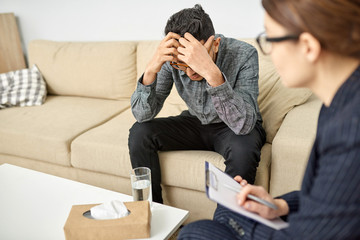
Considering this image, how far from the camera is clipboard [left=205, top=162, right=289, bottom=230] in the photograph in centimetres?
80

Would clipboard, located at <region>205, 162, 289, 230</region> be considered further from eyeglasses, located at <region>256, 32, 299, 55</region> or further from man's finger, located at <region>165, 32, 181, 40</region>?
man's finger, located at <region>165, 32, 181, 40</region>

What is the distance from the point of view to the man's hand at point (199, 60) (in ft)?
4.17

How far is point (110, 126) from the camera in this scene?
6.20 ft

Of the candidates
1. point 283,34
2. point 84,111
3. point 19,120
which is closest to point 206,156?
point 283,34

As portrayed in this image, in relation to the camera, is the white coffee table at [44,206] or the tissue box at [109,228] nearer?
the tissue box at [109,228]

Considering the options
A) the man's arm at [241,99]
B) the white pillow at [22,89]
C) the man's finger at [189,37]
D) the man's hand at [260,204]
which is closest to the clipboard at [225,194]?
the man's hand at [260,204]

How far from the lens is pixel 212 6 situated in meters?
2.16

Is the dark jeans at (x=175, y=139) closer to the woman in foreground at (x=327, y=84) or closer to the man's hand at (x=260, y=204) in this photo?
the man's hand at (x=260, y=204)

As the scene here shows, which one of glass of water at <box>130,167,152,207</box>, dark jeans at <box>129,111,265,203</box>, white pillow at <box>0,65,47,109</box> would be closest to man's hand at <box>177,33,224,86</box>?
dark jeans at <box>129,111,265,203</box>

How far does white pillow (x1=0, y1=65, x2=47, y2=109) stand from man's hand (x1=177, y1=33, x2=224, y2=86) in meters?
1.49

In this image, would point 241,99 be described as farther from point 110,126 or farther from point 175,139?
point 110,126

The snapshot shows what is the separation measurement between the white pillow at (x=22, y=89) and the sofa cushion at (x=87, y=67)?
12cm

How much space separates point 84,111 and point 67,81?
0.43 meters

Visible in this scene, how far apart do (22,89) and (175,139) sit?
1393 mm
